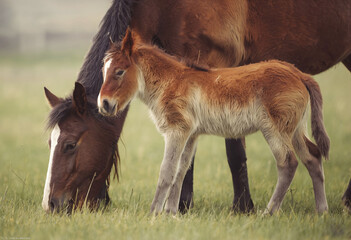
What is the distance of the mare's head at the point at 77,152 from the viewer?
465 centimetres

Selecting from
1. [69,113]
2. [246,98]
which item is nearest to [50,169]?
[69,113]

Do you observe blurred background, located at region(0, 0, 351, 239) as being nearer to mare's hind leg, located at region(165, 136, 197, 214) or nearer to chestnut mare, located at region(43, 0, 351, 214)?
mare's hind leg, located at region(165, 136, 197, 214)

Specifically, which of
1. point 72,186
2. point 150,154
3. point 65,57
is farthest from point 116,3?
point 65,57

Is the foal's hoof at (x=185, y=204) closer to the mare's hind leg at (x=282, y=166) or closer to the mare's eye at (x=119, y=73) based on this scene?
the mare's hind leg at (x=282, y=166)

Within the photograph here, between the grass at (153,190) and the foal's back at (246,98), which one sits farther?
the foal's back at (246,98)

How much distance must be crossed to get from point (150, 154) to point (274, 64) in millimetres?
6377

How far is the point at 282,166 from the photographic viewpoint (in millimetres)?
4641

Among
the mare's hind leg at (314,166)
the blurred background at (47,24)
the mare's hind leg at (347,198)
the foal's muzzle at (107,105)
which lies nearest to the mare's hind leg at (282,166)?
the mare's hind leg at (314,166)

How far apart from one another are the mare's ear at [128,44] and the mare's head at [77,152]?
564mm

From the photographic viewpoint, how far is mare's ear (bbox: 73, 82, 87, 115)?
15.3 ft

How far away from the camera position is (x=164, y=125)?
4605mm

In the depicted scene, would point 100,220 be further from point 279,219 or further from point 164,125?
point 279,219

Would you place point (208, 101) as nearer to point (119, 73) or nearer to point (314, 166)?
point (119, 73)

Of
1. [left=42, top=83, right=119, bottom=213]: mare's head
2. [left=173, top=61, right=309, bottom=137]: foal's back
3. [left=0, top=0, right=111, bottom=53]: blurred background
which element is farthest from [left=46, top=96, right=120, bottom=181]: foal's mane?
[left=0, top=0, right=111, bottom=53]: blurred background
